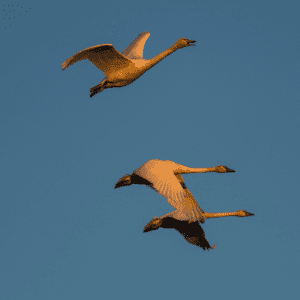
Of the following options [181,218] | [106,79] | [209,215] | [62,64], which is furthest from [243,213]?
[62,64]

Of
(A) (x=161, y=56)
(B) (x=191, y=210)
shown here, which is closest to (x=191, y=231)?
(B) (x=191, y=210)

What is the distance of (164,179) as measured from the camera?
63.5 feet

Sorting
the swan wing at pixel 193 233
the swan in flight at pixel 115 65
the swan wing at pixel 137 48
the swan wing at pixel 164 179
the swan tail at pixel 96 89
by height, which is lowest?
the swan wing at pixel 193 233

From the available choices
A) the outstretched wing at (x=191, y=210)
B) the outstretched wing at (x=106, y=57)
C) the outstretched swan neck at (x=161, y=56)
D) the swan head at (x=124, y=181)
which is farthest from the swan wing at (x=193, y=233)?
the outstretched wing at (x=106, y=57)

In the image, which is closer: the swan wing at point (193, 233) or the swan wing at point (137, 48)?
the swan wing at point (193, 233)

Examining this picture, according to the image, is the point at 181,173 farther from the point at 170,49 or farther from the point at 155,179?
the point at 170,49

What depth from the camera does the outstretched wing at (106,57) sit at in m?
21.0

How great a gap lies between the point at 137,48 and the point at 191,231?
257 inches

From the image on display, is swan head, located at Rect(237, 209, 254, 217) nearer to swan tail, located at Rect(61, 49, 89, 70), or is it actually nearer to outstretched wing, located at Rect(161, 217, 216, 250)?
outstretched wing, located at Rect(161, 217, 216, 250)

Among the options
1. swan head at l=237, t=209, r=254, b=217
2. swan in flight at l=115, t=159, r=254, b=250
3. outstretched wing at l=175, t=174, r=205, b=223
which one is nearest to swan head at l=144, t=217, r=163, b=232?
swan in flight at l=115, t=159, r=254, b=250

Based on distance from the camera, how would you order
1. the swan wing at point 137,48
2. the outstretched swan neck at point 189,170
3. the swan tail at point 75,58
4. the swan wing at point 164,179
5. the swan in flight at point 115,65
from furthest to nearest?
the swan wing at point 137,48, the outstretched swan neck at point 189,170, the swan in flight at point 115,65, the swan tail at point 75,58, the swan wing at point 164,179

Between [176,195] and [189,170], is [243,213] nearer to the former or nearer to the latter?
[189,170]

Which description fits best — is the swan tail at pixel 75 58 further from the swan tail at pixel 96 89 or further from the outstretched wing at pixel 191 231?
the outstretched wing at pixel 191 231

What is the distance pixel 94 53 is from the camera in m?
21.3
